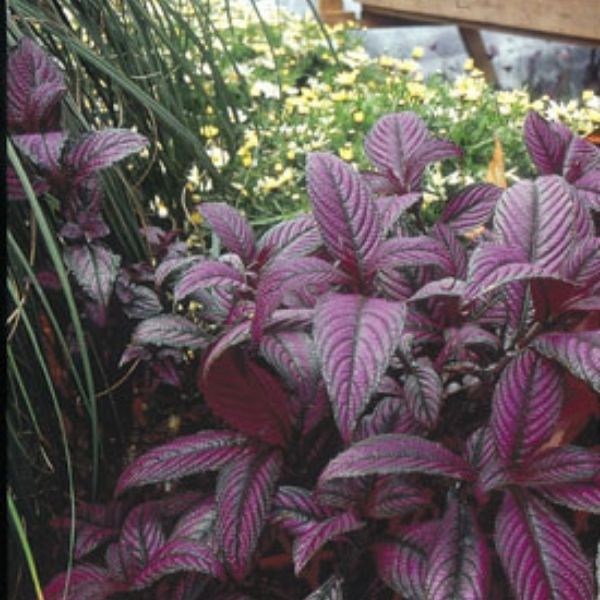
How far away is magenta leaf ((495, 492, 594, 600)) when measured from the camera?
0.87m

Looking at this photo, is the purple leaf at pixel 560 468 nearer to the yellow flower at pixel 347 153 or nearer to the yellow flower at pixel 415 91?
the yellow flower at pixel 347 153

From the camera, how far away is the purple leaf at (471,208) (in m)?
1.21

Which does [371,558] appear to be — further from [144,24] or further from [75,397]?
[144,24]

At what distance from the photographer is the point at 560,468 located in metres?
0.92

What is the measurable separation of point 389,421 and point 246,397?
13 centimetres

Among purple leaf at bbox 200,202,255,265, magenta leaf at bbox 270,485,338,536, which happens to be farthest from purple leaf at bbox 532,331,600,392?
purple leaf at bbox 200,202,255,265

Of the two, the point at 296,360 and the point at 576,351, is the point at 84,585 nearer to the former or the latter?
the point at 296,360

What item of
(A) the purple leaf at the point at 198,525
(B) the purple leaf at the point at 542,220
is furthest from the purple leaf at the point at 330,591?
(B) the purple leaf at the point at 542,220

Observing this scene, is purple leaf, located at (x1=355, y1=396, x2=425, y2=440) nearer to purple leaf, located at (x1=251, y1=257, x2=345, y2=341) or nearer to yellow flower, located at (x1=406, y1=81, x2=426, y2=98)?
purple leaf, located at (x1=251, y1=257, x2=345, y2=341)

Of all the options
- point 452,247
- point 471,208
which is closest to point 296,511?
point 452,247

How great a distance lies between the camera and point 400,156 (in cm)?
123

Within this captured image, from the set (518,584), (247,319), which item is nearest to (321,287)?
(247,319)

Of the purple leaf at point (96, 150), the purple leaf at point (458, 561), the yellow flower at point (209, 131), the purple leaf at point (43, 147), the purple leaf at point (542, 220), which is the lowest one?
the purple leaf at point (458, 561)

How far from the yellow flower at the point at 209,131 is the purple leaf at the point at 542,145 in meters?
0.83
